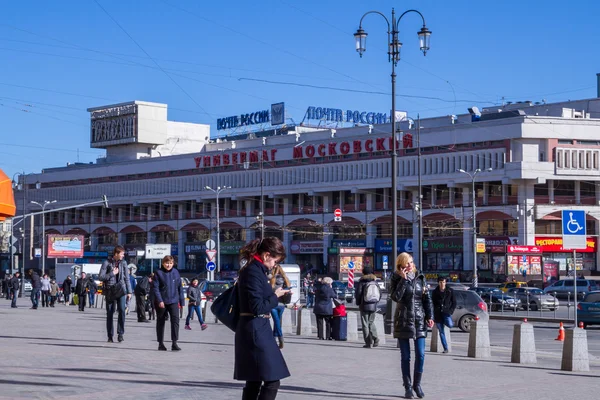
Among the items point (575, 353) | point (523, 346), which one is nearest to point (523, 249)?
point (523, 346)

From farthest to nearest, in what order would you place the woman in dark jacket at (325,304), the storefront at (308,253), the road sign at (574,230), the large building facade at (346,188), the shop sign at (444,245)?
1. the storefront at (308,253)
2. the shop sign at (444,245)
3. the large building facade at (346,188)
4. the woman in dark jacket at (325,304)
5. the road sign at (574,230)

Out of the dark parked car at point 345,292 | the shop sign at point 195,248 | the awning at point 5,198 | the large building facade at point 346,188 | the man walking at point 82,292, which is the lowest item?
the dark parked car at point 345,292

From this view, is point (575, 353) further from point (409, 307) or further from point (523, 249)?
point (523, 249)

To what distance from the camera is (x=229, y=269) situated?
4264 inches

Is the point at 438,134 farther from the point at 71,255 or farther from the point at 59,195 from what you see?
the point at 59,195

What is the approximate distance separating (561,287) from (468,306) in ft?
108

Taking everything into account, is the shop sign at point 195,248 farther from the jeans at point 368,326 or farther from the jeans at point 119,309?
the jeans at point 119,309

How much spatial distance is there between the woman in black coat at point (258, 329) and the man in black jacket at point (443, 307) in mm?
12898

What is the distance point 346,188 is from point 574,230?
75862 mm

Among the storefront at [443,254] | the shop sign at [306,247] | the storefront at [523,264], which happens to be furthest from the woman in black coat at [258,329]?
the shop sign at [306,247]

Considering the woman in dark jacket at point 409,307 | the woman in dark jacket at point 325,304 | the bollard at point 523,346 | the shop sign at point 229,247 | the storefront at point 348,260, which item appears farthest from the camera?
the shop sign at point 229,247

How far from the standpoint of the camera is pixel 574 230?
22.0 metres

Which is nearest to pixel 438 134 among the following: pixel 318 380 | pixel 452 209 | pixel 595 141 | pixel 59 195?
pixel 452 209

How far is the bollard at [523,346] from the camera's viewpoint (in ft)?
60.3
